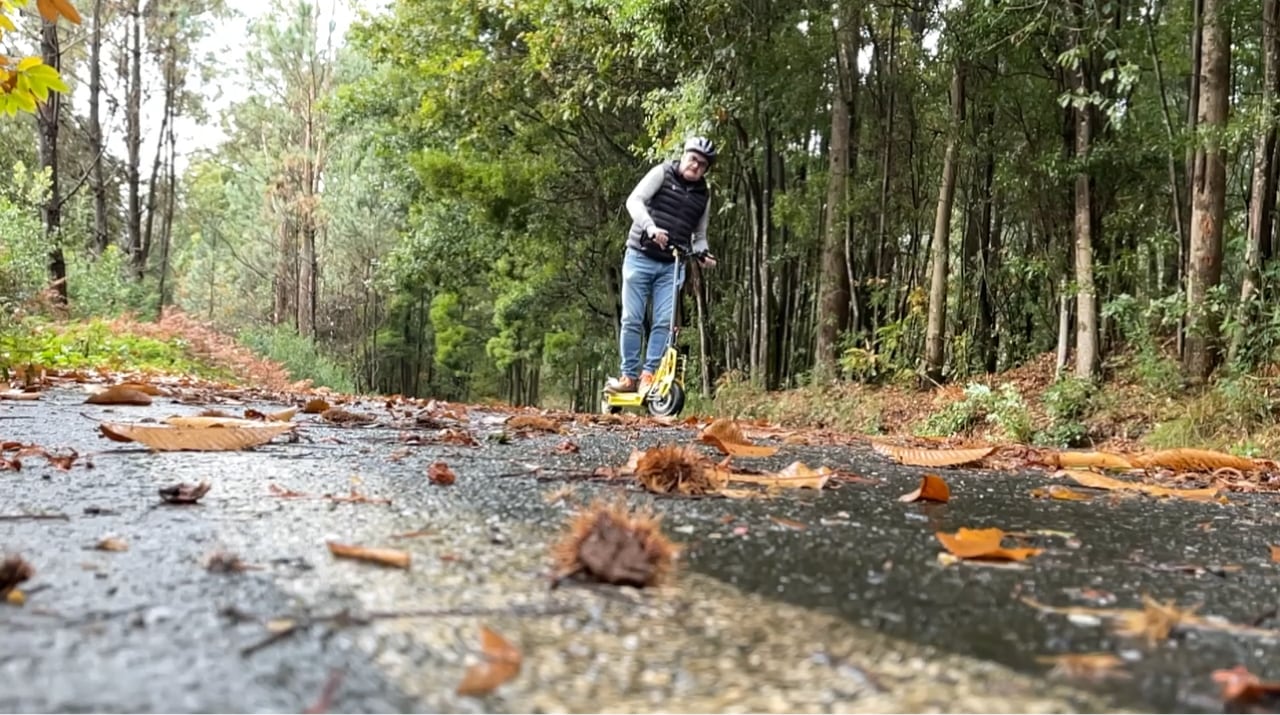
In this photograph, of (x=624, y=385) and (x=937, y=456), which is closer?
(x=937, y=456)

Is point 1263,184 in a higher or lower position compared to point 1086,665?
higher

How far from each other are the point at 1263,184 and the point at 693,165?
4020 mm

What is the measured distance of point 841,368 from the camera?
32.9 feet

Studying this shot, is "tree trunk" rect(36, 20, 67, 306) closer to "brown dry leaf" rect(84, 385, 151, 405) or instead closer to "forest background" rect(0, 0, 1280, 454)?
"forest background" rect(0, 0, 1280, 454)

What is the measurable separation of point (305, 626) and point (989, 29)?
7833 millimetres

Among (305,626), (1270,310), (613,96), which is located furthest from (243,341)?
(305,626)

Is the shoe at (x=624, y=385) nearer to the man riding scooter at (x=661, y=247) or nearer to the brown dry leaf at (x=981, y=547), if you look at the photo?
the man riding scooter at (x=661, y=247)

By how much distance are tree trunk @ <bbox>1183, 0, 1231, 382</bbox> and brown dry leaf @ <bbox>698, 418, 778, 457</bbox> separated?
474 cm

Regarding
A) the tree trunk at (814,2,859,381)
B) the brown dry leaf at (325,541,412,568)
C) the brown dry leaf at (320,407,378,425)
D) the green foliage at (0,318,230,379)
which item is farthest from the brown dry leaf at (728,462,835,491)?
the tree trunk at (814,2,859,381)

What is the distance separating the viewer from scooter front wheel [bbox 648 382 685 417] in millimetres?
6410

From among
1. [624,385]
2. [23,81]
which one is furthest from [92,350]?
[23,81]

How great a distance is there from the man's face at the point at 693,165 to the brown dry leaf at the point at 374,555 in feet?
17.8

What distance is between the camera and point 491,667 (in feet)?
2.31

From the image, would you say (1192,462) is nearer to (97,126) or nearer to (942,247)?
(942,247)
